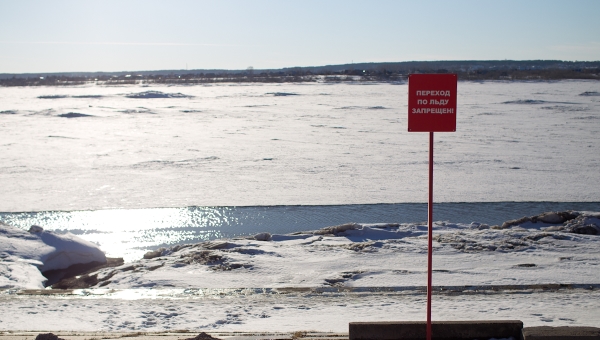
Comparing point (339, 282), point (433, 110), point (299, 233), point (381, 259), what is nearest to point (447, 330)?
point (433, 110)

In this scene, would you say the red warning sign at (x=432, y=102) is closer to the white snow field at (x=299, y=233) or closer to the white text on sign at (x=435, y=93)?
the white text on sign at (x=435, y=93)

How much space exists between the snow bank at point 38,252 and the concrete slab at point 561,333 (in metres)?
5.08

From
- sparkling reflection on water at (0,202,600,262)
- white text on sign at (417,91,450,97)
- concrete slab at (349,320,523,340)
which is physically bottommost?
sparkling reflection on water at (0,202,600,262)

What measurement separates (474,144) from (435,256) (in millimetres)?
9938

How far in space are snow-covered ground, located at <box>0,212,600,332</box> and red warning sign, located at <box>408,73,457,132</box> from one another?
1.81 m

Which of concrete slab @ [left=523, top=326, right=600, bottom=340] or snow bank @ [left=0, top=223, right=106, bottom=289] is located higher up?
concrete slab @ [left=523, top=326, right=600, bottom=340]

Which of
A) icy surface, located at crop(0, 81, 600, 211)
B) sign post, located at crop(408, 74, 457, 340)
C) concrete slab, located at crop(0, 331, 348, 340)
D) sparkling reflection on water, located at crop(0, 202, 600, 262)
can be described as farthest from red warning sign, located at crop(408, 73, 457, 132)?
icy surface, located at crop(0, 81, 600, 211)

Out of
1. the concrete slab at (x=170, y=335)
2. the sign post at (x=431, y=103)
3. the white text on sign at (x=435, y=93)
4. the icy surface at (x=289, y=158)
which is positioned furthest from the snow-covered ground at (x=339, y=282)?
the icy surface at (x=289, y=158)

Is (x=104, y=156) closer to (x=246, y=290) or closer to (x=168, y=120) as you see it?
(x=168, y=120)

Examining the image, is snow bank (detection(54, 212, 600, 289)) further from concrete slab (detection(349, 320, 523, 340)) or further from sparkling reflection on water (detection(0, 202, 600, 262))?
concrete slab (detection(349, 320, 523, 340))

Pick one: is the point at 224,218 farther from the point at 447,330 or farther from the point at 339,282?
the point at 447,330

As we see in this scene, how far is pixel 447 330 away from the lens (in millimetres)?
4035

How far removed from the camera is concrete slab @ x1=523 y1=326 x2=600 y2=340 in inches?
151

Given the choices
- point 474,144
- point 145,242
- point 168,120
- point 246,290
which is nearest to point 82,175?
point 145,242
